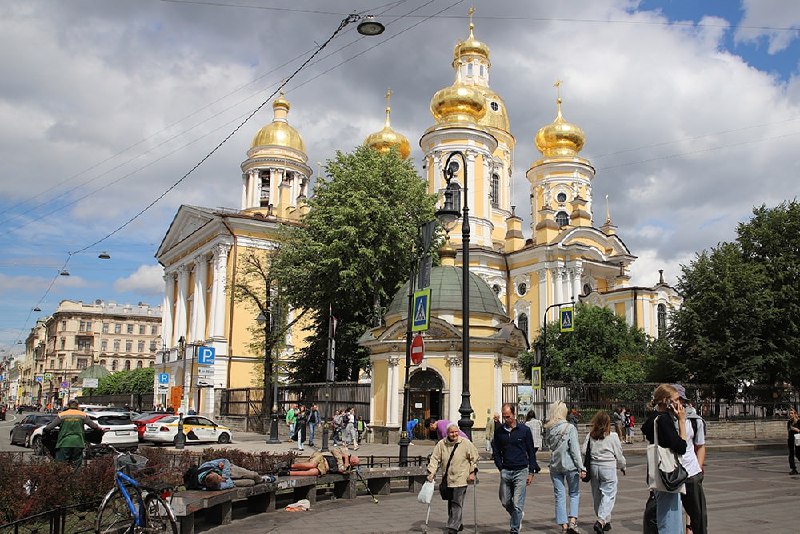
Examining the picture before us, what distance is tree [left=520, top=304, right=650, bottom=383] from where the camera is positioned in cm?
4153

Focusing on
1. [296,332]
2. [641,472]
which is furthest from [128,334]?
[641,472]

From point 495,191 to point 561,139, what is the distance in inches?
348

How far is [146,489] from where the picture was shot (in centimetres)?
818

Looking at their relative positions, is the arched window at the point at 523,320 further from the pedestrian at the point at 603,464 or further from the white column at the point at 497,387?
the pedestrian at the point at 603,464

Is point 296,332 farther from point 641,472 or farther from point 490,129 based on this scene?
point 641,472

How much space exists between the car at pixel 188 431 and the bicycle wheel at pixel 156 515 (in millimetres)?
20876

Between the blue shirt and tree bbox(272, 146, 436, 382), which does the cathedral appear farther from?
the blue shirt

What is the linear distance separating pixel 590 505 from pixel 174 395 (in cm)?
2533

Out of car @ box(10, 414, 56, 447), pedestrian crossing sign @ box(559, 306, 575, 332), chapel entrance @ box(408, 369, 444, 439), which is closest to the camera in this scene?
chapel entrance @ box(408, 369, 444, 439)

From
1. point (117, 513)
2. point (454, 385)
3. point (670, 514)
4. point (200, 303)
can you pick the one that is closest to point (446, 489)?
point (670, 514)

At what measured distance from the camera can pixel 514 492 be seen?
29.1 ft

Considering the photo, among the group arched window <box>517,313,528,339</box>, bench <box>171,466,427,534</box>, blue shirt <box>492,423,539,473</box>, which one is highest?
arched window <box>517,313,528,339</box>

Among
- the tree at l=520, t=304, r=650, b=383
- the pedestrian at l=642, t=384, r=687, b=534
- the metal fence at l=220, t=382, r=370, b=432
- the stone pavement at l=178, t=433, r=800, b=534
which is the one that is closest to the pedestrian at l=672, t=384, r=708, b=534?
the pedestrian at l=642, t=384, r=687, b=534

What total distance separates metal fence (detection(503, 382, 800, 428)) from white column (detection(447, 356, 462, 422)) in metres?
4.81
